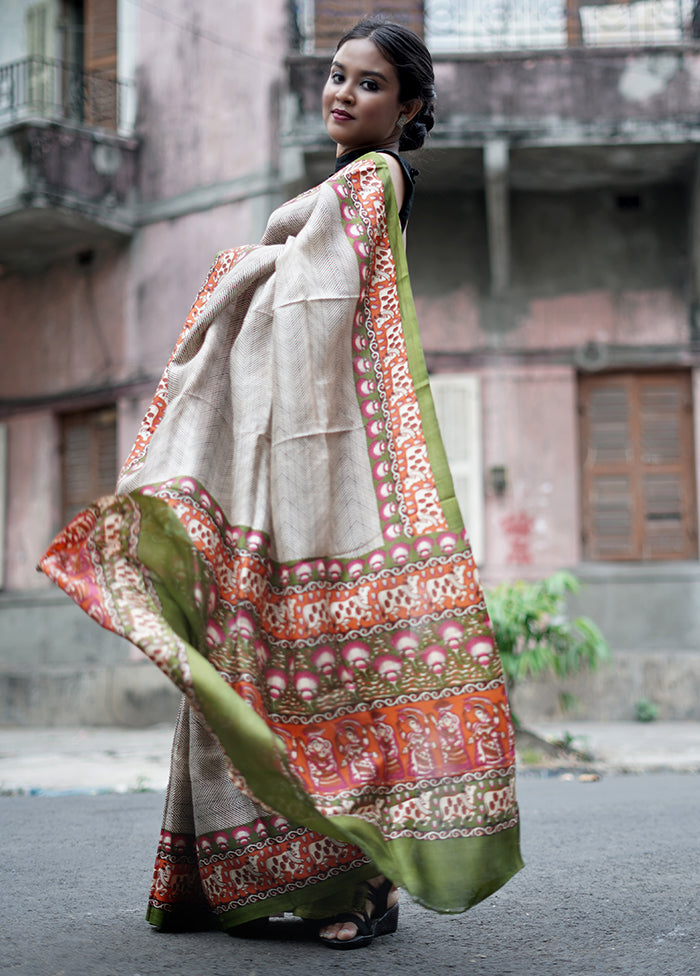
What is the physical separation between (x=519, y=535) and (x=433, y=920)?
26.4ft

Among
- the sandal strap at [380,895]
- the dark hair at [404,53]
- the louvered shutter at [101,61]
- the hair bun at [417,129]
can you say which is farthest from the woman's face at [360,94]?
the louvered shutter at [101,61]

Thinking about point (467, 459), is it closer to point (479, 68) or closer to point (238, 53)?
point (479, 68)

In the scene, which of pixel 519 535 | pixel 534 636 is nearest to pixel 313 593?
pixel 534 636

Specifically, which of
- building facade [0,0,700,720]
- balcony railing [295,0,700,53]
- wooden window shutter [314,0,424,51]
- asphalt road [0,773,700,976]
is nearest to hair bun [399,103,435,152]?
asphalt road [0,773,700,976]

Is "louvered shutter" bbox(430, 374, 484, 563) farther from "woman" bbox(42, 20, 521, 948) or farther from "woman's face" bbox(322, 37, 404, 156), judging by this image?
"woman" bbox(42, 20, 521, 948)

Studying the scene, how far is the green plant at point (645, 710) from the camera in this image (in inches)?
395

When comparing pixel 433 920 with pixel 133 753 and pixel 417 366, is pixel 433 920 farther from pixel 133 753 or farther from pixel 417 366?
pixel 133 753

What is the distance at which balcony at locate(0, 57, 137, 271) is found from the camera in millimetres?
11141

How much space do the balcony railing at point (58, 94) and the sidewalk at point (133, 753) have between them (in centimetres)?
587

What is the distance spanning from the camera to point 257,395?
2.43 metres

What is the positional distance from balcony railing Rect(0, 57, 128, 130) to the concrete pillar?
3872 millimetres

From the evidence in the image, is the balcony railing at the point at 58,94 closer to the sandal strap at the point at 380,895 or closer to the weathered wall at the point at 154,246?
the weathered wall at the point at 154,246

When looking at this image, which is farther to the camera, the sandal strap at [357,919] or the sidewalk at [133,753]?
the sidewalk at [133,753]

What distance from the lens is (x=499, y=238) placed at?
1070cm
